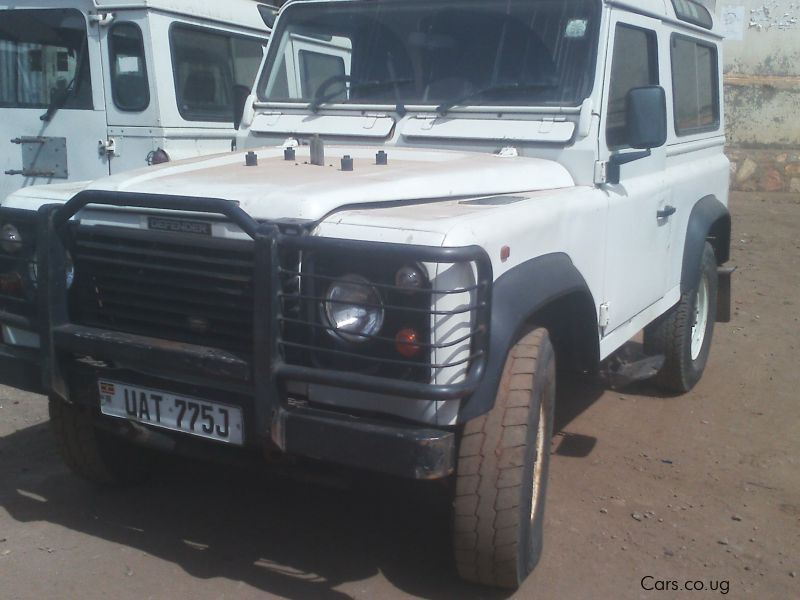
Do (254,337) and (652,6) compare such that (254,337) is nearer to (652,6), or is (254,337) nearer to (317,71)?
(317,71)

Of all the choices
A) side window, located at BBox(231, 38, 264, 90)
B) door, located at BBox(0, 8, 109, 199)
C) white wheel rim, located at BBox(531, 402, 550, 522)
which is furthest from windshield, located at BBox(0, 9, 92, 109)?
white wheel rim, located at BBox(531, 402, 550, 522)

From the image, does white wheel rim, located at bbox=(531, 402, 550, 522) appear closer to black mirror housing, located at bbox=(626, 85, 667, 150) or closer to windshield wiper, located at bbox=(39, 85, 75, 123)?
black mirror housing, located at bbox=(626, 85, 667, 150)

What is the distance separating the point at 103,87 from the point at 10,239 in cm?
362

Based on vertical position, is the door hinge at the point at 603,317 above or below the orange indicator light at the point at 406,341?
below

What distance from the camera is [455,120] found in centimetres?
404

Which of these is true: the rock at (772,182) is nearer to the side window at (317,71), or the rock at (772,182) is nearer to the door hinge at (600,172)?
the side window at (317,71)

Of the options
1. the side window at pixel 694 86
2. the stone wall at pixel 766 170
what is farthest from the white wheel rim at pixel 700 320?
the stone wall at pixel 766 170

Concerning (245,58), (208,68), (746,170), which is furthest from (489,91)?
(746,170)

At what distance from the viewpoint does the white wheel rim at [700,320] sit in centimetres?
570

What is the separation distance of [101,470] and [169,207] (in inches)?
58.0

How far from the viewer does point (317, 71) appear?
463 cm

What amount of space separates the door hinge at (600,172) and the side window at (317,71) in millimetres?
1249

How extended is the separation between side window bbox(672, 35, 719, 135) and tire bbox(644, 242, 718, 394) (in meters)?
0.76

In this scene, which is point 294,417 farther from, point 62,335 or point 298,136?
point 298,136
